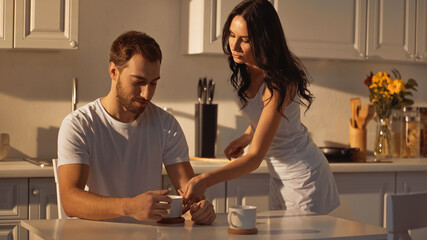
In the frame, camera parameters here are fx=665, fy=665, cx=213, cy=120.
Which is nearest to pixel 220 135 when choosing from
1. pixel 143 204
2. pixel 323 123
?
pixel 323 123

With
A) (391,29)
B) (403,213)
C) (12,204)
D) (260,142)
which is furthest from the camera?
(391,29)

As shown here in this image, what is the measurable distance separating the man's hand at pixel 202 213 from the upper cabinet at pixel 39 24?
5.04ft

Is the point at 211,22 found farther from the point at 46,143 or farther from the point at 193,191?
the point at 193,191

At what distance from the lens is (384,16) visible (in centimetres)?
384

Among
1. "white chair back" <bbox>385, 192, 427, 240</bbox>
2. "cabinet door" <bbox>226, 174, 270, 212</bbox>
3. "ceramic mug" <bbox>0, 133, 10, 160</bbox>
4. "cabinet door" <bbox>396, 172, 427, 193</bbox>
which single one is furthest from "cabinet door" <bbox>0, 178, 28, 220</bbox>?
"cabinet door" <bbox>396, 172, 427, 193</bbox>

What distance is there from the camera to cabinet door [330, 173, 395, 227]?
3496mm

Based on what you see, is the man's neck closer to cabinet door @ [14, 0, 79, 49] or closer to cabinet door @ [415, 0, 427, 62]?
cabinet door @ [14, 0, 79, 49]

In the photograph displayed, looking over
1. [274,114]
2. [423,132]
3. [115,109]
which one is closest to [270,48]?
[274,114]

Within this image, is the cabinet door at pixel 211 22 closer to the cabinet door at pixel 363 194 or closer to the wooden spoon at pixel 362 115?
the cabinet door at pixel 363 194

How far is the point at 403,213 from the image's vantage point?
1707 millimetres

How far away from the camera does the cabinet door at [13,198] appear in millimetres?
2990

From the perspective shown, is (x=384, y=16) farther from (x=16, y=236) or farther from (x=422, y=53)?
(x=16, y=236)

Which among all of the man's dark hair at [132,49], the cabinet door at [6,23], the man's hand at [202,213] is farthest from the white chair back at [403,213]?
the cabinet door at [6,23]

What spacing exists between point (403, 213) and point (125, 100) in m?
1.02
